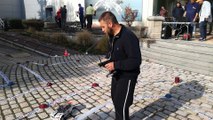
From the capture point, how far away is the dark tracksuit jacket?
2900 millimetres

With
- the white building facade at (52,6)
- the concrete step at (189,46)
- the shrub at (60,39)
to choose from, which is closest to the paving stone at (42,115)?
the concrete step at (189,46)

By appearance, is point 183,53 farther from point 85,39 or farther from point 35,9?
point 35,9

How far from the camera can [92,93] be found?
18.3ft

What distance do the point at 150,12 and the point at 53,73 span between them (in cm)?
1346

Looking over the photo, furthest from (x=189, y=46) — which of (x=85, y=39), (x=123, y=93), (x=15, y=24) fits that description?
(x=15, y=24)

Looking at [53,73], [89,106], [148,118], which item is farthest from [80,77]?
[148,118]

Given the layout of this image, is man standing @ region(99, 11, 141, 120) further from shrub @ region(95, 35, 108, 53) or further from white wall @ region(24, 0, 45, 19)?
white wall @ region(24, 0, 45, 19)

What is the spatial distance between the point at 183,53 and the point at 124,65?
20.0 ft

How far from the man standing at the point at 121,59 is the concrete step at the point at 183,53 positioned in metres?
5.38

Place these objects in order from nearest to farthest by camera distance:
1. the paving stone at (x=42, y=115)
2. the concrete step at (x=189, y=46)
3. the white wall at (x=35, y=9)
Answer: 1. the paving stone at (x=42, y=115)
2. the concrete step at (x=189, y=46)
3. the white wall at (x=35, y=9)

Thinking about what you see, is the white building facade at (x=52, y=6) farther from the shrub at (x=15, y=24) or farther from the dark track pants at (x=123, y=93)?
the dark track pants at (x=123, y=93)

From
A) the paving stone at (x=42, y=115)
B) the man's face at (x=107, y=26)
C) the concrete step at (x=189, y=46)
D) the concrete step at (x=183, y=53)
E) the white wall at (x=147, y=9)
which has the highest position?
the white wall at (x=147, y=9)

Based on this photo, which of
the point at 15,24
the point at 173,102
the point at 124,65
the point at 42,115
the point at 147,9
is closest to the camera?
the point at 124,65

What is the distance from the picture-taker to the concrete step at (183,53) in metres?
7.69
